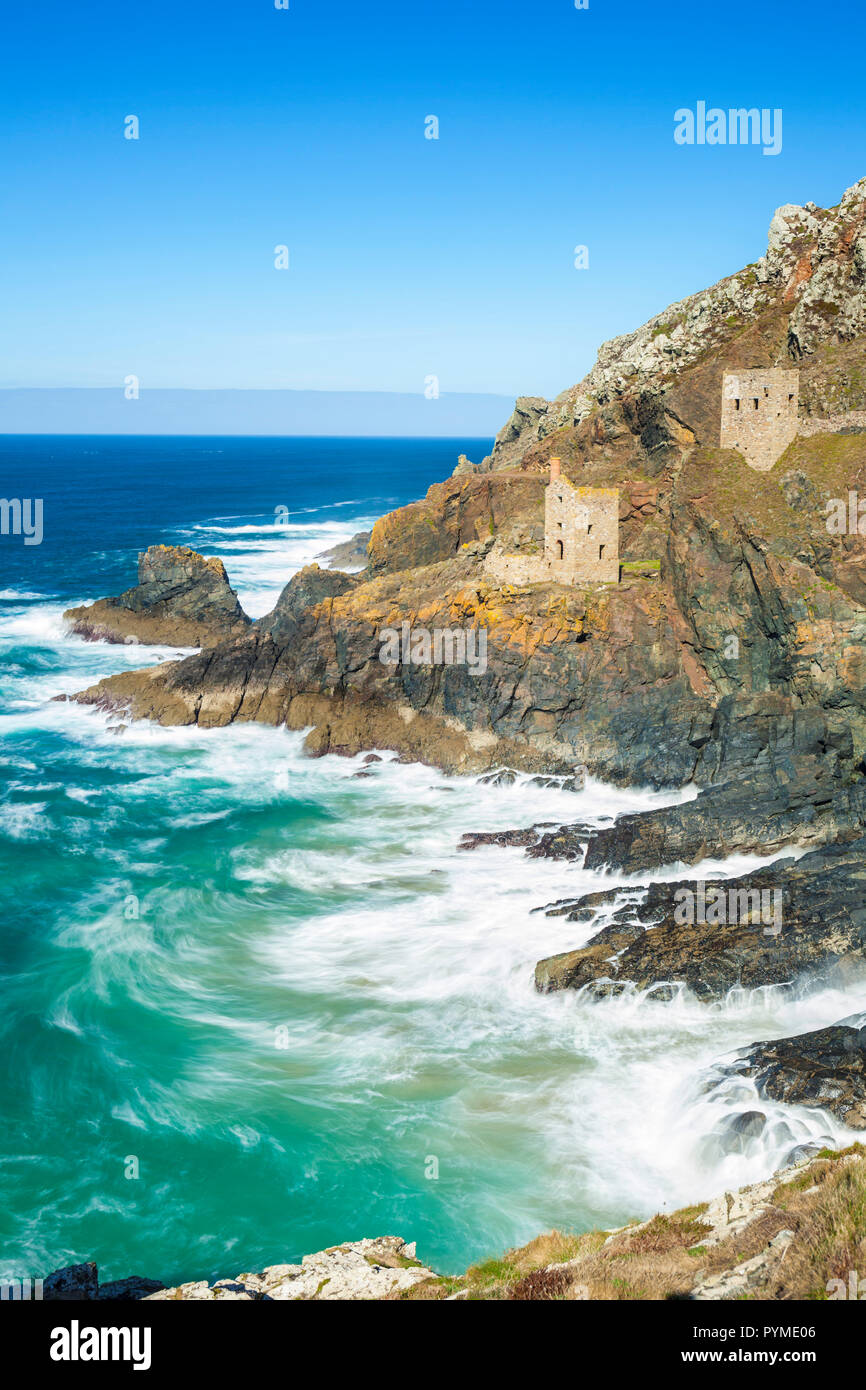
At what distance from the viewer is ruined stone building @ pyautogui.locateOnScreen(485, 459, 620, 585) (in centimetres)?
4197

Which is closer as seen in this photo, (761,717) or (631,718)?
(761,717)

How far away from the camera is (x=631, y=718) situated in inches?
1559

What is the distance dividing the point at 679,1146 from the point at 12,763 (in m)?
35.8

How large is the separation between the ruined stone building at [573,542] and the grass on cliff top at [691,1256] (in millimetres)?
30856

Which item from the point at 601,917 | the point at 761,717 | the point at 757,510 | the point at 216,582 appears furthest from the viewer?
the point at 216,582

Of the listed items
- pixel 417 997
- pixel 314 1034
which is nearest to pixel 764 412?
pixel 417 997

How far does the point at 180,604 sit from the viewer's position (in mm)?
62469

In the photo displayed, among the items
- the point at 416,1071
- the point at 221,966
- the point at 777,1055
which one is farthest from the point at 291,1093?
the point at 777,1055

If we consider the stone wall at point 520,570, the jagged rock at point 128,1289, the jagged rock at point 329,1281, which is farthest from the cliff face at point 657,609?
the jagged rock at point 128,1289

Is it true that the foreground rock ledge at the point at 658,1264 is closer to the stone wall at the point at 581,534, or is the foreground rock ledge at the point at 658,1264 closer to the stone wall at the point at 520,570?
the stone wall at the point at 581,534

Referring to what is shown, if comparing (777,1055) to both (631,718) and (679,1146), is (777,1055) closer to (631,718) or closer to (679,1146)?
(679,1146)

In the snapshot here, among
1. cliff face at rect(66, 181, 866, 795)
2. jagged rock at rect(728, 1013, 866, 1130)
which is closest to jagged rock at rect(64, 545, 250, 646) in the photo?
cliff face at rect(66, 181, 866, 795)

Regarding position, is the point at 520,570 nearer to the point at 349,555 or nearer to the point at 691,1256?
the point at 691,1256

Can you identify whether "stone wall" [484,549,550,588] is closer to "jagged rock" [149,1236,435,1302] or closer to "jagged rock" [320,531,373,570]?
"jagged rock" [149,1236,435,1302]
